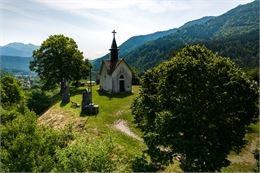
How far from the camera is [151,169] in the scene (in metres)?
27.3

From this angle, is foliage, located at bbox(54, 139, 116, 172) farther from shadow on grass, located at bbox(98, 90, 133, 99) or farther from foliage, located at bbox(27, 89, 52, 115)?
foliage, located at bbox(27, 89, 52, 115)

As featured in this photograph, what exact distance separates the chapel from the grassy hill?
7.85 ft

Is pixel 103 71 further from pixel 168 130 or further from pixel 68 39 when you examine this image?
pixel 168 130

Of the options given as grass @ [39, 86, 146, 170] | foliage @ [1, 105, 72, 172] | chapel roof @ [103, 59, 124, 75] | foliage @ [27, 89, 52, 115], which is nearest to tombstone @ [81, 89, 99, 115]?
grass @ [39, 86, 146, 170]

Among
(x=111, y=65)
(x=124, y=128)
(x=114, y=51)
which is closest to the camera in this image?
(x=124, y=128)

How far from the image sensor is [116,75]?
70750mm

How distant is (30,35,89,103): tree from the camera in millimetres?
74750

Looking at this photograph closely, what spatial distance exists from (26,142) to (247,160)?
912 inches

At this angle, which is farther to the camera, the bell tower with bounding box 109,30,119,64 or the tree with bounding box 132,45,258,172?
the bell tower with bounding box 109,30,119,64

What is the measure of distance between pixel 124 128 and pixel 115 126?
4.79ft

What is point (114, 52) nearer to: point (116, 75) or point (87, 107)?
point (116, 75)

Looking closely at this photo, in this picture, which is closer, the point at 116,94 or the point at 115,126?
the point at 115,126

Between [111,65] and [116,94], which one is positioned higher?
[111,65]

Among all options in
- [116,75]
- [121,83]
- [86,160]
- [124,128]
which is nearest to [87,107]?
[124,128]
